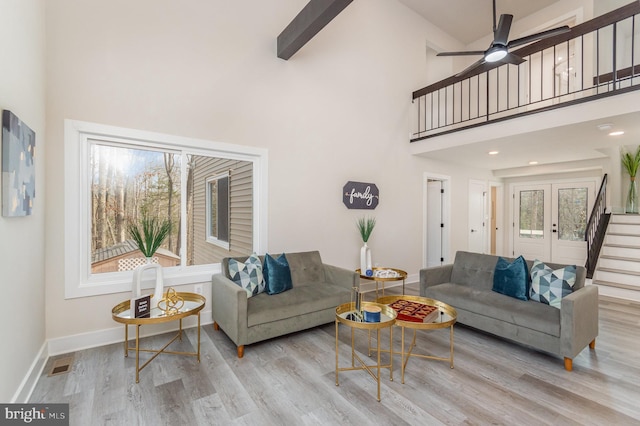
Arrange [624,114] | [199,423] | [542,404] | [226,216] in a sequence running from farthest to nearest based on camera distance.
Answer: [226,216] → [624,114] → [542,404] → [199,423]

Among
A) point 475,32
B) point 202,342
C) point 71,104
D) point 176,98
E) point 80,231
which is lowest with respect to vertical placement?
point 202,342

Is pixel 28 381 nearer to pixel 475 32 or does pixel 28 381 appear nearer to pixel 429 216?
pixel 429 216

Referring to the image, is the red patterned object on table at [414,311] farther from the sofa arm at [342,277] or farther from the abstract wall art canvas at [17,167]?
the abstract wall art canvas at [17,167]

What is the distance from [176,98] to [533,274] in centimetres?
439

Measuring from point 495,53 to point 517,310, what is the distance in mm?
2753

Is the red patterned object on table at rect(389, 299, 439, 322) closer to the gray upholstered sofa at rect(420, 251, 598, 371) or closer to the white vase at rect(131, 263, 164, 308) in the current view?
the gray upholstered sofa at rect(420, 251, 598, 371)

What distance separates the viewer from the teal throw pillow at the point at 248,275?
3.21 meters

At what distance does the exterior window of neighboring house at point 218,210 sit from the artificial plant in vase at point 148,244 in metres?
0.70

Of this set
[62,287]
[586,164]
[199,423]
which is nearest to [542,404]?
[199,423]

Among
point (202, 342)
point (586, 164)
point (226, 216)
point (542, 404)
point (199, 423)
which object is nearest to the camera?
point (199, 423)

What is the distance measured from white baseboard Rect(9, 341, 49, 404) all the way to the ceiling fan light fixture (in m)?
5.10

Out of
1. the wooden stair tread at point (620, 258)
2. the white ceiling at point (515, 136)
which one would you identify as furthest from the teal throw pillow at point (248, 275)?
the wooden stair tread at point (620, 258)

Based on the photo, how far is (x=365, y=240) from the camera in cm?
472

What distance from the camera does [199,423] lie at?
6.25 feet
